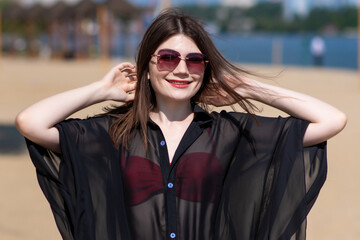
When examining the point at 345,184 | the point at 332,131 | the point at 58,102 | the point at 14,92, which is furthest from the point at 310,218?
the point at 14,92

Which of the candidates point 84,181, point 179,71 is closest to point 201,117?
point 179,71

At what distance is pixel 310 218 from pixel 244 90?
3695mm

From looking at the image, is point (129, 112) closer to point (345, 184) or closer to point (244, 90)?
point (244, 90)

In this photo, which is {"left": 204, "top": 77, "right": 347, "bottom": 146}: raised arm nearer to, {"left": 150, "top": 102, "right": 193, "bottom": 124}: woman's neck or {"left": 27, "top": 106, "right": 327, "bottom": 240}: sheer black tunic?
{"left": 27, "top": 106, "right": 327, "bottom": 240}: sheer black tunic

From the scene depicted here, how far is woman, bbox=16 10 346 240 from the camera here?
229 cm

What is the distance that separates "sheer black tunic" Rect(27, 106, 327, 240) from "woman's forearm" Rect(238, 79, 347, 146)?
0.16 feet

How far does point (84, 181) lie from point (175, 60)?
60 cm

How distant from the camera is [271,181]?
2.47 meters

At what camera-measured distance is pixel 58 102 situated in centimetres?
238

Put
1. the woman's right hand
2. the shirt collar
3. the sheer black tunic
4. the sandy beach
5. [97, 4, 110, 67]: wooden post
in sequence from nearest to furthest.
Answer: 1. the sheer black tunic
2. the shirt collar
3. the woman's right hand
4. the sandy beach
5. [97, 4, 110, 67]: wooden post

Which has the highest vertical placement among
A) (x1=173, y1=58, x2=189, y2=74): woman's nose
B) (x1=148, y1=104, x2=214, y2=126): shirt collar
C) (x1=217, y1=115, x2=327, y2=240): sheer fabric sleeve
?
(x1=173, y1=58, x2=189, y2=74): woman's nose

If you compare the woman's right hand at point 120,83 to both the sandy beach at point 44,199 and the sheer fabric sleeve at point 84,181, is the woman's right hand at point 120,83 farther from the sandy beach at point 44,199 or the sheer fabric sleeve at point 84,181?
the sandy beach at point 44,199

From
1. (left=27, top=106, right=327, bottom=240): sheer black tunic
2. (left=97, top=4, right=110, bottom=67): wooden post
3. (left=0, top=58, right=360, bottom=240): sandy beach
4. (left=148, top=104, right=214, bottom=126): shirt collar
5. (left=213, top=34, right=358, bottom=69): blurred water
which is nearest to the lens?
(left=27, top=106, right=327, bottom=240): sheer black tunic

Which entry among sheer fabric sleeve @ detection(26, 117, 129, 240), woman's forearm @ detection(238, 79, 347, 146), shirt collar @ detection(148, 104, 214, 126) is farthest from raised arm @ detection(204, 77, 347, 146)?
sheer fabric sleeve @ detection(26, 117, 129, 240)
